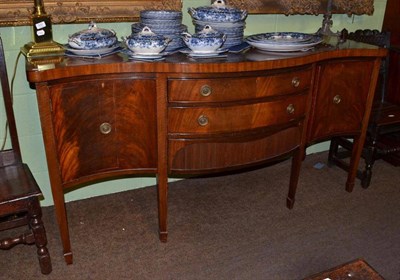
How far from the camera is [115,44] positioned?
165cm

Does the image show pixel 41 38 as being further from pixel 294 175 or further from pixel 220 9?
pixel 294 175

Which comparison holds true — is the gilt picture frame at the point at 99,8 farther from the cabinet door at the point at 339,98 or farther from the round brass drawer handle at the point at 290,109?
the round brass drawer handle at the point at 290,109

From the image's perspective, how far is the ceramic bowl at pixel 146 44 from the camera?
1.56 meters

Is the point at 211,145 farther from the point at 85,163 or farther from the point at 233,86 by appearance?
the point at 85,163

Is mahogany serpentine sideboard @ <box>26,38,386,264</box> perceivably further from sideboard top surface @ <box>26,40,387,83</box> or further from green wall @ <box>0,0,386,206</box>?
green wall @ <box>0,0,386,206</box>

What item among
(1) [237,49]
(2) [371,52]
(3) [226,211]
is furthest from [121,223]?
(2) [371,52]

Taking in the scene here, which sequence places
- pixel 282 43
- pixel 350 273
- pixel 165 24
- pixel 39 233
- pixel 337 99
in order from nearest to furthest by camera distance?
pixel 350 273 → pixel 39 233 → pixel 165 24 → pixel 282 43 → pixel 337 99

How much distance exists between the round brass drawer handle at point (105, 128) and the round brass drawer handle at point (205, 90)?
0.39 metres

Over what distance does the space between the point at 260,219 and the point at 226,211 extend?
0.61ft

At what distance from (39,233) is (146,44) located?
0.84 meters

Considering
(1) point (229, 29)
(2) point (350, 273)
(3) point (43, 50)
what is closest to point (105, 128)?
(3) point (43, 50)

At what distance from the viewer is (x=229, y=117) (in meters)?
1.70

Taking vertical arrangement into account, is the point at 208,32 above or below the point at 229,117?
above

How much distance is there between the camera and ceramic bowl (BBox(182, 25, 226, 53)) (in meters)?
1.63
